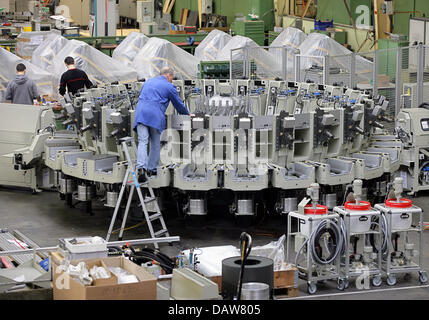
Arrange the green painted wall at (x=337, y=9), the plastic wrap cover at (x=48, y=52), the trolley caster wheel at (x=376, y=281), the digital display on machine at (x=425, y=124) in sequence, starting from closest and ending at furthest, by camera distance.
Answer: the trolley caster wheel at (x=376, y=281) < the digital display on machine at (x=425, y=124) < the plastic wrap cover at (x=48, y=52) < the green painted wall at (x=337, y=9)

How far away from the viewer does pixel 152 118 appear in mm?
8906

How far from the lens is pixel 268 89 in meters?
11.6

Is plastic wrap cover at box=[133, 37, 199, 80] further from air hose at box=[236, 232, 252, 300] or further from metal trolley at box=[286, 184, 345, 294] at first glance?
air hose at box=[236, 232, 252, 300]

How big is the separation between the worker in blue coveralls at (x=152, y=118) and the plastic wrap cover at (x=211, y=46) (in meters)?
6.84

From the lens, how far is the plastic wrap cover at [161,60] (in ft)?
48.6

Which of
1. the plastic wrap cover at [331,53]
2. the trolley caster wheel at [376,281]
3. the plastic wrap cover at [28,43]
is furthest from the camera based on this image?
the plastic wrap cover at [28,43]

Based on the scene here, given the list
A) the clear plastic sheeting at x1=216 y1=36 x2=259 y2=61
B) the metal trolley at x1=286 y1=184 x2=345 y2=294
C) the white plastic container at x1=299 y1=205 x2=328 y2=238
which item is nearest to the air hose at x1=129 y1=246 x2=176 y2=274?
the metal trolley at x1=286 y1=184 x2=345 y2=294

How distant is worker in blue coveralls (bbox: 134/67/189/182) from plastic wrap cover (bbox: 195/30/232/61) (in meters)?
6.84

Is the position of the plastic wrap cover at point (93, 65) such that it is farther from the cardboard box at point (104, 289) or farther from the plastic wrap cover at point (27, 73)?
the cardboard box at point (104, 289)

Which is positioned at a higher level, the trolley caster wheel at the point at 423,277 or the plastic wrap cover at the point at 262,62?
the plastic wrap cover at the point at 262,62

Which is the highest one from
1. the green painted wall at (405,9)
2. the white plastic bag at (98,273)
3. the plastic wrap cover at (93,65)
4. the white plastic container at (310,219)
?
the green painted wall at (405,9)

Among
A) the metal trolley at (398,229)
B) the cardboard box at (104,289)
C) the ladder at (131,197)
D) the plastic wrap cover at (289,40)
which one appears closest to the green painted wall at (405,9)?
the plastic wrap cover at (289,40)

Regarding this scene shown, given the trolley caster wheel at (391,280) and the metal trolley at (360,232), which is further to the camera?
the trolley caster wheel at (391,280)
